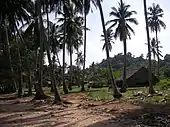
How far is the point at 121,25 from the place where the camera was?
1805 inches

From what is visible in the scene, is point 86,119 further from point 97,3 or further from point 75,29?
point 75,29

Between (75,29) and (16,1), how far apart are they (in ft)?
45.4

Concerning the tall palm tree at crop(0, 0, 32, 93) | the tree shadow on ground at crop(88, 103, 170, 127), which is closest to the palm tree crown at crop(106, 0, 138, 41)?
the tall palm tree at crop(0, 0, 32, 93)

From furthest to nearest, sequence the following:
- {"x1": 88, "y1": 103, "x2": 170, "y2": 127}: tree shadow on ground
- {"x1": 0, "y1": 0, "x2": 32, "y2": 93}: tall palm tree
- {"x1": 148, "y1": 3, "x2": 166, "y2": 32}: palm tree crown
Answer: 1. {"x1": 148, "y1": 3, "x2": 166, "y2": 32}: palm tree crown
2. {"x1": 0, "y1": 0, "x2": 32, "y2": 93}: tall palm tree
3. {"x1": 88, "y1": 103, "x2": 170, "y2": 127}: tree shadow on ground

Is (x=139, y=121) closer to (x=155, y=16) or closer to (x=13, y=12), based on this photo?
(x=13, y=12)

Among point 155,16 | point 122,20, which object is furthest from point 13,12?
point 155,16

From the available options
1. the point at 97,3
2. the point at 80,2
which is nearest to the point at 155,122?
the point at 97,3

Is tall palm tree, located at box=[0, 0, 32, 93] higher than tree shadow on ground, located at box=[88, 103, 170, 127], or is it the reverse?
tall palm tree, located at box=[0, 0, 32, 93]

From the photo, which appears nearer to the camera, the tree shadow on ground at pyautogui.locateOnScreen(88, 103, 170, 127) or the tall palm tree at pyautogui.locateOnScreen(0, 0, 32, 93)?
the tree shadow on ground at pyautogui.locateOnScreen(88, 103, 170, 127)

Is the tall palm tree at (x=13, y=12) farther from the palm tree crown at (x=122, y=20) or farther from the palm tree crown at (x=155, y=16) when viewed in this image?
the palm tree crown at (x=155, y=16)

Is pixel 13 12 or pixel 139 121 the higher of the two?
pixel 13 12

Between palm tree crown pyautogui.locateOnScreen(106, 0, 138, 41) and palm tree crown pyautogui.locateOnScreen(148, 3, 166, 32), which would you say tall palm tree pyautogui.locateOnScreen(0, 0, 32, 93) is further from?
palm tree crown pyautogui.locateOnScreen(148, 3, 166, 32)

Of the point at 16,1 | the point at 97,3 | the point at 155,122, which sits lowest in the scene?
the point at 155,122

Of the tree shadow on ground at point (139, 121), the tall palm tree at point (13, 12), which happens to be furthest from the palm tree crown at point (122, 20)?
the tree shadow on ground at point (139, 121)
